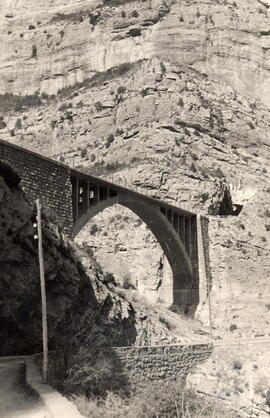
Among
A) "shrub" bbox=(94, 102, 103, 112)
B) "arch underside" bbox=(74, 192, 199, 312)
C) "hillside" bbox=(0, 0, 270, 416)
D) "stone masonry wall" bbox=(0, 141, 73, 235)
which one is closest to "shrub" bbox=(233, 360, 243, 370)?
"hillside" bbox=(0, 0, 270, 416)

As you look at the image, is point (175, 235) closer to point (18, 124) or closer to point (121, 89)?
point (121, 89)

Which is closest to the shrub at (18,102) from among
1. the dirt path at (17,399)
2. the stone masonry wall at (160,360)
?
the stone masonry wall at (160,360)

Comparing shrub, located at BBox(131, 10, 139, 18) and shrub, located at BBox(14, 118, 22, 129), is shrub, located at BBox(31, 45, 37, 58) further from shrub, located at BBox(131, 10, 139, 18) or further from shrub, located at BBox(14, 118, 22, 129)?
shrub, located at BBox(131, 10, 139, 18)

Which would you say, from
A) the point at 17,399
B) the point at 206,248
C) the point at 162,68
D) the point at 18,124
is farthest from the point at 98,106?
the point at 17,399

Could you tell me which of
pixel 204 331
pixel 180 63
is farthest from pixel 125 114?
pixel 204 331

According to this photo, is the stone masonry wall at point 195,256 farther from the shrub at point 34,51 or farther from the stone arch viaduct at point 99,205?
the shrub at point 34,51

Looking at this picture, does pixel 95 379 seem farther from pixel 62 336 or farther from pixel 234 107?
pixel 234 107
